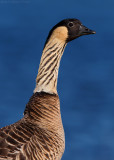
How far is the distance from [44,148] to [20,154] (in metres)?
0.54

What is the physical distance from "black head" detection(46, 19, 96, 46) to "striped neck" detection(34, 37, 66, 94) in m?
0.25

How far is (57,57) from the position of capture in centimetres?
902

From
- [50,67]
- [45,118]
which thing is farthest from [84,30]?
[45,118]

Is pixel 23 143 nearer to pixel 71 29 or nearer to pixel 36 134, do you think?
pixel 36 134

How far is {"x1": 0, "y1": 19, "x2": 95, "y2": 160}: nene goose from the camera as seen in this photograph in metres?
7.64

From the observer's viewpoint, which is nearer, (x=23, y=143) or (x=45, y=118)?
(x=23, y=143)

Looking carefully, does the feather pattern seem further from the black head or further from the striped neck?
the black head

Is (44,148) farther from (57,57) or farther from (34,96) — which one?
(57,57)

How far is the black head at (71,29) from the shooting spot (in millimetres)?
9047

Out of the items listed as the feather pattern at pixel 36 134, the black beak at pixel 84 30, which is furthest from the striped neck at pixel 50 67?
the black beak at pixel 84 30

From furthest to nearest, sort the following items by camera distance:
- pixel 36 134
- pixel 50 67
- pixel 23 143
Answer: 1. pixel 50 67
2. pixel 36 134
3. pixel 23 143

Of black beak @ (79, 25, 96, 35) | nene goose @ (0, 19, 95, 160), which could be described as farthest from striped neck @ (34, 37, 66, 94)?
black beak @ (79, 25, 96, 35)

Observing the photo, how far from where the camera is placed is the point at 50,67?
353 inches

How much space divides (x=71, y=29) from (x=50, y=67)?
109 cm
